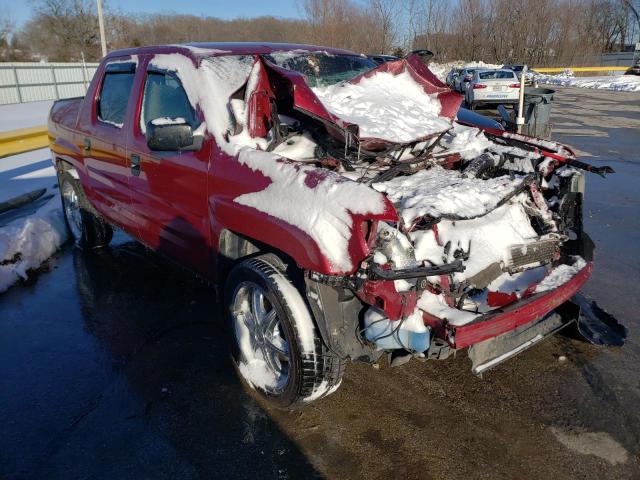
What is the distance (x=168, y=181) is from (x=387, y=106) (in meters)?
1.63

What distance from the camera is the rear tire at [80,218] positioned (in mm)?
5352

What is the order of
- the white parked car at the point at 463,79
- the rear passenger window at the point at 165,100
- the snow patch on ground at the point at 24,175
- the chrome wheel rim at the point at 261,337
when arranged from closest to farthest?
the chrome wheel rim at the point at 261,337, the rear passenger window at the point at 165,100, the snow patch on ground at the point at 24,175, the white parked car at the point at 463,79

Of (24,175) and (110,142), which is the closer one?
(110,142)

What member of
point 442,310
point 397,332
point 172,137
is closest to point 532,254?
point 442,310

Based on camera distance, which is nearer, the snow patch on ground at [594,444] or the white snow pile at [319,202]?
the white snow pile at [319,202]

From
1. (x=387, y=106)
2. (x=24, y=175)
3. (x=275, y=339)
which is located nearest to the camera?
(x=275, y=339)

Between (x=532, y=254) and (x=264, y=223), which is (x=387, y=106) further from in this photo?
(x=264, y=223)

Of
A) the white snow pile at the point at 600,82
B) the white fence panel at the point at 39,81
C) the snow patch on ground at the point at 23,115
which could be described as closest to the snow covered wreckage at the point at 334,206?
the snow patch on ground at the point at 23,115

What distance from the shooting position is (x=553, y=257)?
11.0ft

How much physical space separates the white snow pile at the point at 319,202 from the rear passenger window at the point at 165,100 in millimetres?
950

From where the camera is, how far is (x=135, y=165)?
3.84m

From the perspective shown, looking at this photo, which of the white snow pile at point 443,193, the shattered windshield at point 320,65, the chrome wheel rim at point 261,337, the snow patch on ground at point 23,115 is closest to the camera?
the white snow pile at point 443,193

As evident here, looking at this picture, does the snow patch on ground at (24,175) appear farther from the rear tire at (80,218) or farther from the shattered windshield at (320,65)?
the shattered windshield at (320,65)

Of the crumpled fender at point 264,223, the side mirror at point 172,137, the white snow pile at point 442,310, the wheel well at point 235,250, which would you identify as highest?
the side mirror at point 172,137
